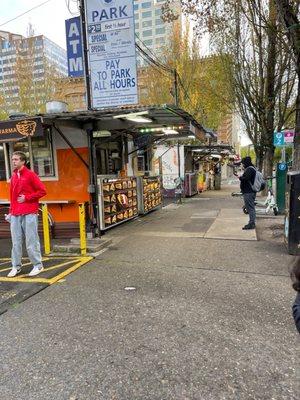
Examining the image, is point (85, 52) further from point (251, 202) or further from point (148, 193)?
point (148, 193)

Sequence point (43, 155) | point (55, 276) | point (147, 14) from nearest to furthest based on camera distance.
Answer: point (55, 276) < point (43, 155) < point (147, 14)

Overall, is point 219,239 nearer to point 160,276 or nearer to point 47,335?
point 160,276

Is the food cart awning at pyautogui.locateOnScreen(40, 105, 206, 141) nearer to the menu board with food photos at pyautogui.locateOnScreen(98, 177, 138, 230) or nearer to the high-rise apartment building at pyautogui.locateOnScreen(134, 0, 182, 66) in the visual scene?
the menu board with food photos at pyautogui.locateOnScreen(98, 177, 138, 230)

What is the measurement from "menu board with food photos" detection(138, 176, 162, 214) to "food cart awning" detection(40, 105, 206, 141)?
1556mm

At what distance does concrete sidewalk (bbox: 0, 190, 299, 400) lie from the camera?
104 inches

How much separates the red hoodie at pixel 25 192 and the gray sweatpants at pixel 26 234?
111 millimetres

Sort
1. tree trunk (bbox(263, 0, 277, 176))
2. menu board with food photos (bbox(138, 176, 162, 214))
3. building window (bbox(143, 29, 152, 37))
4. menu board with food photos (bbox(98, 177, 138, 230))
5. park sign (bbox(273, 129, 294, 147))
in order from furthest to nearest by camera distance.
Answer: building window (bbox(143, 29, 152, 37)) < tree trunk (bbox(263, 0, 277, 176)) < park sign (bbox(273, 129, 294, 147)) < menu board with food photos (bbox(138, 176, 162, 214)) < menu board with food photos (bbox(98, 177, 138, 230))

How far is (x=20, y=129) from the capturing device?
657 centimetres

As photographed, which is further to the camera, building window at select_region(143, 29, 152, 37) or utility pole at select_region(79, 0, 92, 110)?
building window at select_region(143, 29, 152, 37)

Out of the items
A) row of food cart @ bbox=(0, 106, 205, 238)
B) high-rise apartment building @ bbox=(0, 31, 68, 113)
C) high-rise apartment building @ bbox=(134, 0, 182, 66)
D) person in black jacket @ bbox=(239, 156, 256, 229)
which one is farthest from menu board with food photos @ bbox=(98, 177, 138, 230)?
high-rise apartment building @ bbox=(134, 0, 182, 66)

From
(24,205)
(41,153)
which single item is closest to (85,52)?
(41,153)

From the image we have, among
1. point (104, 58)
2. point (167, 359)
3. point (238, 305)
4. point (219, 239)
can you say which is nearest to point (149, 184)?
point (219, 239)

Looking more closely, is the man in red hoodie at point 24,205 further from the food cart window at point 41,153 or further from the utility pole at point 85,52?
the food cart window at point 41,153

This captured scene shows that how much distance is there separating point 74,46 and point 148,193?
5582 millimetres
